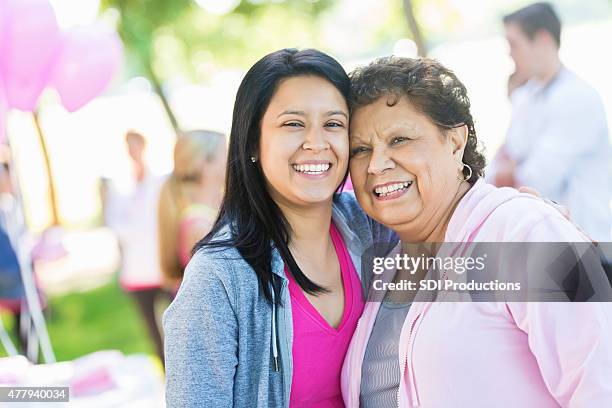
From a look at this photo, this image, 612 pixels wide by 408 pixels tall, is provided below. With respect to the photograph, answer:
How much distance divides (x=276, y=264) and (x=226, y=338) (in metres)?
0.20

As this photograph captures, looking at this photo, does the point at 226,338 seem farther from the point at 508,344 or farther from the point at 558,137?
the point at 558,137

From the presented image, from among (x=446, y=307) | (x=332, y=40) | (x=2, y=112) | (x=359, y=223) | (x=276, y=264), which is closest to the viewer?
(x=446, y=307)

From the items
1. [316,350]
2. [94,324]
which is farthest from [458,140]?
[94,324]

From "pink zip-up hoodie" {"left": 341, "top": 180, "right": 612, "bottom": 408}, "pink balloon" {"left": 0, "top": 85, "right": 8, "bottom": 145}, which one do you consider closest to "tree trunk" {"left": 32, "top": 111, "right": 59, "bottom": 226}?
"pink balloon" {"left": 0, "top": 85, "right": 8, "bottom": 145}

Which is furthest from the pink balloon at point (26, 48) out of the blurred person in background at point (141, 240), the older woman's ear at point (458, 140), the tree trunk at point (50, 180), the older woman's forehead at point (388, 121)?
the tree trunk at point (50, 180)

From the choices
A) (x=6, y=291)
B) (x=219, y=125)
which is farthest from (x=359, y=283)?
(x=219, y=125)

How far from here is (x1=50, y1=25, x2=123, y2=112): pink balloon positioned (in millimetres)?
3215

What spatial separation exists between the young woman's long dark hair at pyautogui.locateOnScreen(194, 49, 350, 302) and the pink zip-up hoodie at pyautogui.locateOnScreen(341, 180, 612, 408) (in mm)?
327

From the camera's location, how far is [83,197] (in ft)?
27.0

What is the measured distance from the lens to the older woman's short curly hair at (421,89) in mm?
1543

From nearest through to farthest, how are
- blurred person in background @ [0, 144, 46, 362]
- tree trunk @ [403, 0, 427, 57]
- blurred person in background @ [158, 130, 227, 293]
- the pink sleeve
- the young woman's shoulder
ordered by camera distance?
the pink sleeve, the young woman's shoulder, blurred person in background @ [158, 130, 227, 293], tree trunk @ [403, 0, 427, 57], blurred person in background @ [0, 144, 46, 362]

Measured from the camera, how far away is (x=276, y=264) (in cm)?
151

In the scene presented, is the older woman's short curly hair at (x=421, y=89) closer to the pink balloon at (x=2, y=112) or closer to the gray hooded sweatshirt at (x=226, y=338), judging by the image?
the gray hooded sweatshirt at (x=226, y=338)

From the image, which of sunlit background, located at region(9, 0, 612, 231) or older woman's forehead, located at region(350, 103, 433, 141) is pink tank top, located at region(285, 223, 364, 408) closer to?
older woman's forehead, located at region(350, 103, 433, 141)
